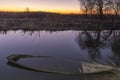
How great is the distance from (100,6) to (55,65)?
165ft

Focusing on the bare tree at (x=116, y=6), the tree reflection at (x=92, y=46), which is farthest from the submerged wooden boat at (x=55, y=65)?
the bare tree at (x=116, y=6)

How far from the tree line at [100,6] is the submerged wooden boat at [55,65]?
45.2m

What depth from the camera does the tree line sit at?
57584mm

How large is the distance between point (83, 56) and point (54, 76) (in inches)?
208

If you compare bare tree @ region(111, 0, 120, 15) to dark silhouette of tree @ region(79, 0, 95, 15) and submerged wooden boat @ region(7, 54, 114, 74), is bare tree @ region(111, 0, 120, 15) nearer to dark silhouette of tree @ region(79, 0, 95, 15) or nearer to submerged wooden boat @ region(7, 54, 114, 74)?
dark silhouette of tree @ region(79, 0, 95, 15)

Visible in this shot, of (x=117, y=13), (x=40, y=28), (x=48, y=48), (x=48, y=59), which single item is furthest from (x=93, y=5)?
(x=48, y=59)

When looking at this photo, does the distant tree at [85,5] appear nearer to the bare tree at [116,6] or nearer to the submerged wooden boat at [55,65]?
the bare tree at [116,6]

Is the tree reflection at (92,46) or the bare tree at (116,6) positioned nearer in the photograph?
the tree reflection at (92,46)

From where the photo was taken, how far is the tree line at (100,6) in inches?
2267

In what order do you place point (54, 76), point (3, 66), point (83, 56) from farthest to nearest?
point (83, 56), point (3, 66), point (54, 76)

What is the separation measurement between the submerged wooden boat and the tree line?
45.2 m

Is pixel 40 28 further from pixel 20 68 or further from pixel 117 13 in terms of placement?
pixel 117 13

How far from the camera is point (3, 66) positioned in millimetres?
13016

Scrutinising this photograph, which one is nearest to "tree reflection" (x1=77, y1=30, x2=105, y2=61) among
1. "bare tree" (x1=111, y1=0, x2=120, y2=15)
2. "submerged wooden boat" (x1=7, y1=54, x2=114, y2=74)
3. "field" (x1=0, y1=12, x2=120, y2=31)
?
"submerged wooden boat" (x1=7, y1=54, x2=114, y2=74)
